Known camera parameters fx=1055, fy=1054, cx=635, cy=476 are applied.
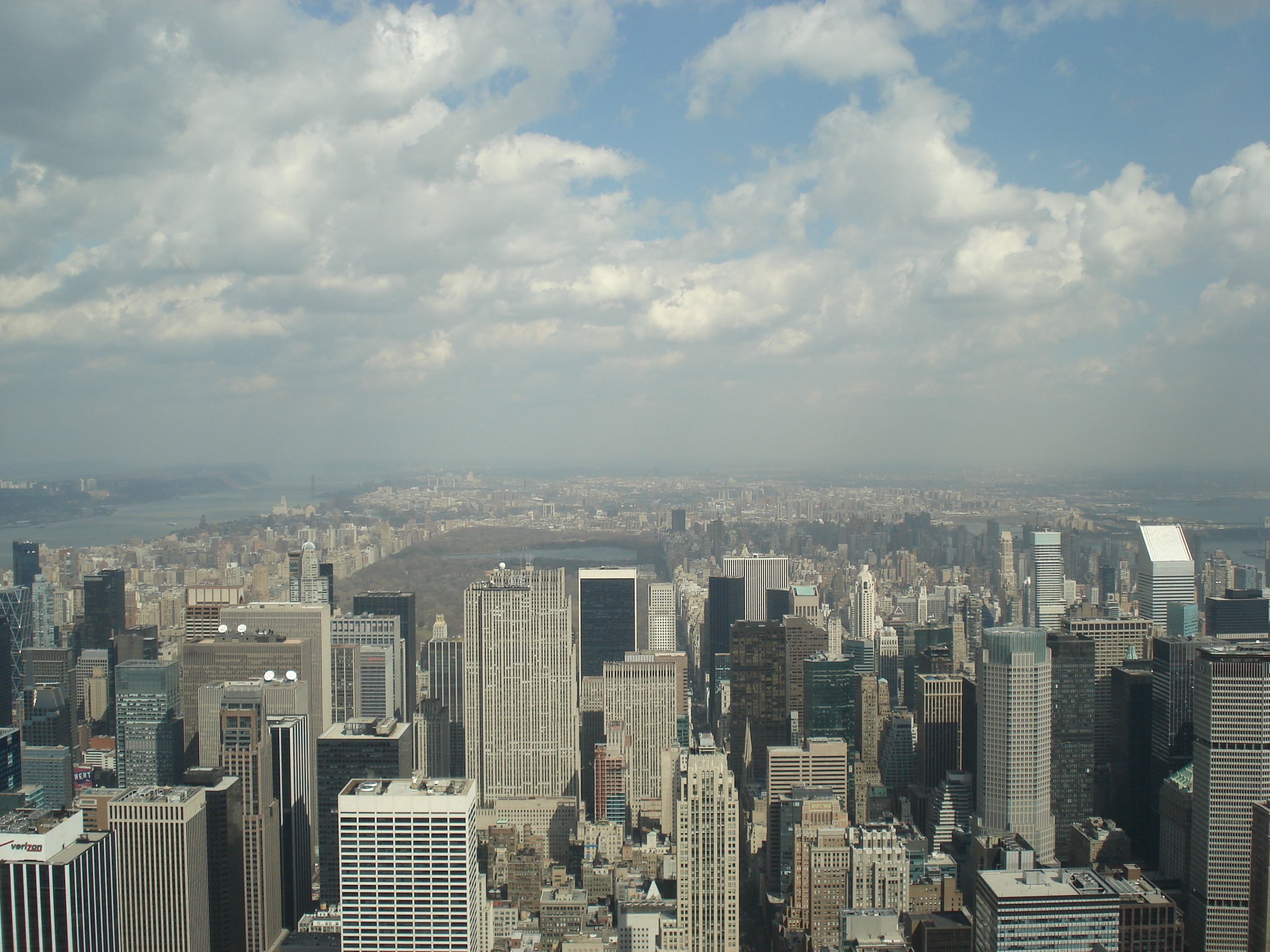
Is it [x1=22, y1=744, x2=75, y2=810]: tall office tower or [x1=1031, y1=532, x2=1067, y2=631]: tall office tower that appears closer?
[x1=22, y1=744, x2=75, y2=810]: tall office tower

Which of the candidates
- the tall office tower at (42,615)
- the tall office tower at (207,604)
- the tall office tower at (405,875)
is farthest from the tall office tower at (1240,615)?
the tall office tower at (42,615)

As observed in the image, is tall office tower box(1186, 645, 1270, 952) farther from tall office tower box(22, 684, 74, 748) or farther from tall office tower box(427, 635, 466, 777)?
tall office tower box(22, 684, 74, 748)

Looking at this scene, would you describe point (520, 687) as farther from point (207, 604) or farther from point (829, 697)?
point (829, 697)

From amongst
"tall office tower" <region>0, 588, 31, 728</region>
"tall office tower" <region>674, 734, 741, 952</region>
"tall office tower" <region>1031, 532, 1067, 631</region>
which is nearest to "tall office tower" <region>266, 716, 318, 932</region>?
"tall office tower" <region>674, 734, 741, 952</region>

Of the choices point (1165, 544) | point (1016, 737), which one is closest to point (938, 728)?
point (1016, 737)

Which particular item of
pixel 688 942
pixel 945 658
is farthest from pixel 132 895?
pixel 945 658

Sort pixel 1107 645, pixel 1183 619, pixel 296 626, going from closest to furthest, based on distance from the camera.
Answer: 1. pixel 1183 619
2. pixel 1107 645
3. pixel 296 626
